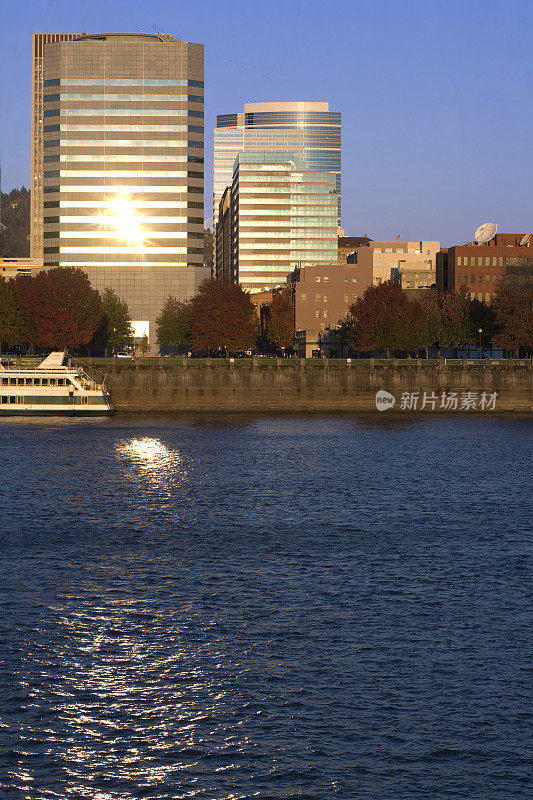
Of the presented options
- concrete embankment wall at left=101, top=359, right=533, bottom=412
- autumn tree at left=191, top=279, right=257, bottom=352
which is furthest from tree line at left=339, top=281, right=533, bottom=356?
concrete embankment wall at left=101, top=359, right=533, bottom=412

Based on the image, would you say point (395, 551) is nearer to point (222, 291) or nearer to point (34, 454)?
point (34, 454)

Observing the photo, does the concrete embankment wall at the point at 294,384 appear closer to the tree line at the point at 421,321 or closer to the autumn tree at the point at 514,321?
the autumn tree at the point at 514,321

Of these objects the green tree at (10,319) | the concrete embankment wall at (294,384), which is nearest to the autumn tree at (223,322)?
the concrete embankment wall at (294,384)

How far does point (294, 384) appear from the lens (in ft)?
431

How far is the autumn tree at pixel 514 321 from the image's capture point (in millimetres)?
149250

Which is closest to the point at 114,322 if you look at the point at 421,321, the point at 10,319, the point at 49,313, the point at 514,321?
the point at 49,313

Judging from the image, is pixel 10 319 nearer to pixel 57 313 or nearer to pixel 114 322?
pixel 57 313

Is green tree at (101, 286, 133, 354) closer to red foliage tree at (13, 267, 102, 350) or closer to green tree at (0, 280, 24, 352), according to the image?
red foliage tree at (13, 267, 102, 350)

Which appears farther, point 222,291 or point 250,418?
point 222,291

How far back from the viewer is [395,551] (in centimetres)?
4034

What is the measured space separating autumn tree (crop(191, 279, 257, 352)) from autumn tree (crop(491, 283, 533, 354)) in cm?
4212

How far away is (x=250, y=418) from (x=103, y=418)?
18.6 m

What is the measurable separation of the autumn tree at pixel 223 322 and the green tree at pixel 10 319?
30.0 metres

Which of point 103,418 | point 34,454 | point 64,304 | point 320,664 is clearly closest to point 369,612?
point 320,664
